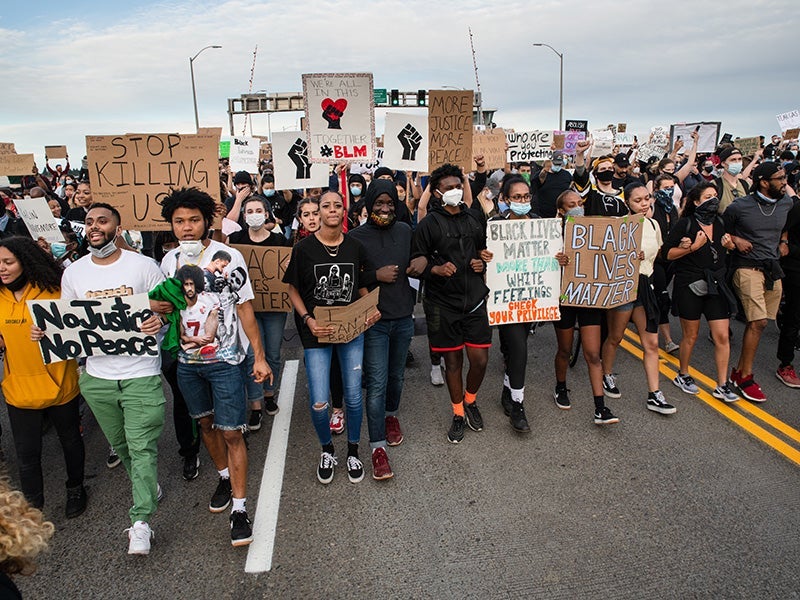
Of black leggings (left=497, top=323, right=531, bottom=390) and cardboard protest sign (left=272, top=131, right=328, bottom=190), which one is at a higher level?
cardboard protest sign (left=272, top=131, right=328, bottom=190)

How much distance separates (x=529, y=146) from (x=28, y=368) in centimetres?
942

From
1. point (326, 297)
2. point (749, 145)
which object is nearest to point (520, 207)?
point (326, 297)

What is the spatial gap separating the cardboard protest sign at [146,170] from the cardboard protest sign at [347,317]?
2.06 meters

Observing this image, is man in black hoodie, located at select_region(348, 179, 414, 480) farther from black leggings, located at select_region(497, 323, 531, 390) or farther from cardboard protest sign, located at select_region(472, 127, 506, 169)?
cardboard protest sign, located at select_region(472, 127, 506, 169)

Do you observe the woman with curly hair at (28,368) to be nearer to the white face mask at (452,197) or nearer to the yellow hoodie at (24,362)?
the yellow hoodie at (24,362)

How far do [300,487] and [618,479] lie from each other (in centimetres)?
220

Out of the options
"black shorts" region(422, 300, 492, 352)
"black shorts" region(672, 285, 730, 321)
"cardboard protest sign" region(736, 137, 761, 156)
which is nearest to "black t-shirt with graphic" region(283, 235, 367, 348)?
"black shorts" region(422, 300, 492, 352)

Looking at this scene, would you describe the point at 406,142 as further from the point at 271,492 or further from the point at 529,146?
the point at 529,146

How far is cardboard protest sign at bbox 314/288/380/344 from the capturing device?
3.74m

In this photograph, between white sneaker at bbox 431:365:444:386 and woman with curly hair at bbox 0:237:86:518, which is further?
white sneaker at bbox 431:365:444:386

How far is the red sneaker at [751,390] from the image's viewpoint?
5074mm

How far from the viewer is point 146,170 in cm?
505

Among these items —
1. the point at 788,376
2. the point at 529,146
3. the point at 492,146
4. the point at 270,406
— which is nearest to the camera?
the point at 270,406

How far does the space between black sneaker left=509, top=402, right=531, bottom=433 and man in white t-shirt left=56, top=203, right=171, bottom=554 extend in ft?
8.85
